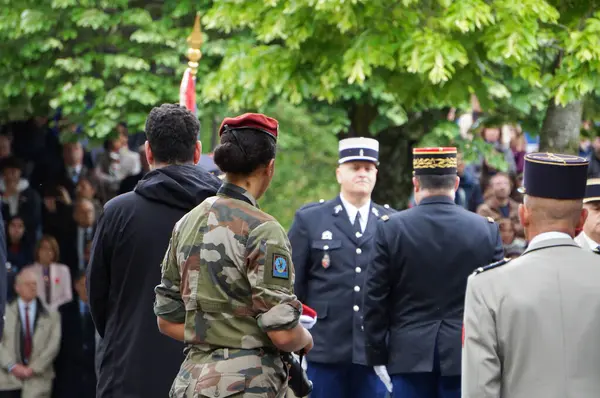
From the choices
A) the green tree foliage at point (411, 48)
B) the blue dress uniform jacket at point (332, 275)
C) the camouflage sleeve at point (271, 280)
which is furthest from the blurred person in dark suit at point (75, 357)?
the camouflage sleeve at point (271, 280)


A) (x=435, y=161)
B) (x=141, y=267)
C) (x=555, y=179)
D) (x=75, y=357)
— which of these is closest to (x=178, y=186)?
(x=141, y=267)

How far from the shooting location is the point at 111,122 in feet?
43.4

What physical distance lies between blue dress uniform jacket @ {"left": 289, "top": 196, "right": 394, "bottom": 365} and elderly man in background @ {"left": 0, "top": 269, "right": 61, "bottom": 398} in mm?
4035

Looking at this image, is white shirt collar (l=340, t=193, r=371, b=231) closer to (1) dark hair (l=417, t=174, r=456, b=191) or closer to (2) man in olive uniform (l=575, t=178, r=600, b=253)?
(1) dark hair (l=417, t=174, r=456, b=191)

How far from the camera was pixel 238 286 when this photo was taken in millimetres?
4934

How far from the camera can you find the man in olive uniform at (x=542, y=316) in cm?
444

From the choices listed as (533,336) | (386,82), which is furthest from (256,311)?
(386,82)

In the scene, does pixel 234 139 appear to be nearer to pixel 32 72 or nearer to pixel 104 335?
pixel 104 335

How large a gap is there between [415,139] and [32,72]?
4.26m

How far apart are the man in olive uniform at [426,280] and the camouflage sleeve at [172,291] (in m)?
2.48

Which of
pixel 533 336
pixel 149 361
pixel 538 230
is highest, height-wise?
pixel 538 230

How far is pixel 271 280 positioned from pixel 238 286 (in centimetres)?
15

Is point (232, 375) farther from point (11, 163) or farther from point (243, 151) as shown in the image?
point (11, 163)

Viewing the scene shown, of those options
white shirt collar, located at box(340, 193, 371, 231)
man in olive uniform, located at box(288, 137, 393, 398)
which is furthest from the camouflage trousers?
white shirt collar, located at box(340, 193, 371, 231)
